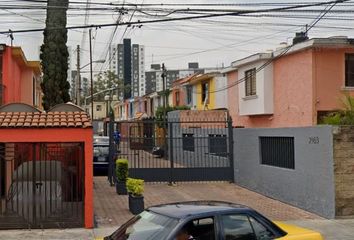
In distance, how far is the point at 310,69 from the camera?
2286 centimetres

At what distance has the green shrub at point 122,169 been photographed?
18.2 meters

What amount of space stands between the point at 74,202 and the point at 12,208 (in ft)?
4.46

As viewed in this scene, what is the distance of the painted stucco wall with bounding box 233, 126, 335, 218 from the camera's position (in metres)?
13.8

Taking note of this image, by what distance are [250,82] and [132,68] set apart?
4280cm

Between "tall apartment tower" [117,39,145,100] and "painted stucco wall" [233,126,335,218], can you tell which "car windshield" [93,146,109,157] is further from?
"tall apartment tower" [117,39,145,100]

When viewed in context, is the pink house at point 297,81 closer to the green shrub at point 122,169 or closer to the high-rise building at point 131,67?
the green shrub at point 122,169

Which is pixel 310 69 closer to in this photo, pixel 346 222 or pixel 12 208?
pixel 346 222

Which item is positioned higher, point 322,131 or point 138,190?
point 322,131

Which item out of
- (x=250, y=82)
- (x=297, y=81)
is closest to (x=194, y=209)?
(x=297, y=81)

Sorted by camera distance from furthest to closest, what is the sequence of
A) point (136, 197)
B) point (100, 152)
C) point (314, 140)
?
point (100, 152)
point (136, 197)
point (314, 140)

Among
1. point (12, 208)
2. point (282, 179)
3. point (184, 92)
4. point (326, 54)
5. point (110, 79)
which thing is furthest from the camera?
point (110, 79)

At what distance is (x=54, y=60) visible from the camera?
19.5 m

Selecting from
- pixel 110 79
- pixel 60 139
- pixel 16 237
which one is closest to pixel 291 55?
pixel 60 139

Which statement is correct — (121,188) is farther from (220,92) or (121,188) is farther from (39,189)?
(220,92)
